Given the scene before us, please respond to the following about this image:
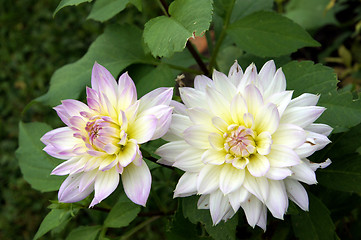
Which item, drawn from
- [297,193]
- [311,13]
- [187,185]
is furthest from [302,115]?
[311,13]

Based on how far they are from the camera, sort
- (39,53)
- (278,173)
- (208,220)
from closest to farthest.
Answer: (278,173) → (208,220) → (39,53)

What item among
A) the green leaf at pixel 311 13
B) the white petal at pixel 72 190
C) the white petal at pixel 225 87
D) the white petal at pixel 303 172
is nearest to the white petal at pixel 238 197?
the white petal at pixel 303 172

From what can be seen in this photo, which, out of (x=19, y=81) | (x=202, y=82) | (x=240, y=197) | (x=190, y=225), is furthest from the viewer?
(x=19, y=81)

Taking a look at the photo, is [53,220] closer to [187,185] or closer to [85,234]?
[85,234]

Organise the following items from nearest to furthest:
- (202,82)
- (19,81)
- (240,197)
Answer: (240,197) < (202,82) < (19,81)

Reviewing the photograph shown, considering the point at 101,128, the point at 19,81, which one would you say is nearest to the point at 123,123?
the point at 101,128

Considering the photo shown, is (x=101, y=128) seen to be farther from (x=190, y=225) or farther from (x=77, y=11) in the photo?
(x=77, y=11)

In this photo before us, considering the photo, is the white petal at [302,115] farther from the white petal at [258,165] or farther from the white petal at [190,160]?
the white petal at [190,160]
